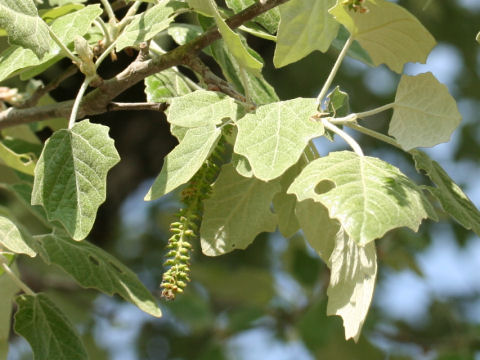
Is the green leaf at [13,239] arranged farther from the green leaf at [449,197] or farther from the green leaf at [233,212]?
the green leaf at [449,197]

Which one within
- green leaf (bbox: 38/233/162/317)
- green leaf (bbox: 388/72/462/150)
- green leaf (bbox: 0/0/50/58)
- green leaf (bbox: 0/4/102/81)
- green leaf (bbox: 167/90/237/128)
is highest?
green leaf (bbox: 0/0/50/58)

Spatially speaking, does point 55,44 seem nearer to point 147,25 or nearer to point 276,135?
point 147,25

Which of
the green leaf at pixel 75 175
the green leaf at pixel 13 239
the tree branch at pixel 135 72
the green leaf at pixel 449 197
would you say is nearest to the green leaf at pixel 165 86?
the tree branch at pixel 135 72

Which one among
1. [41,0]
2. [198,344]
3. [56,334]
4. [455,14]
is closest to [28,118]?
[41,0]

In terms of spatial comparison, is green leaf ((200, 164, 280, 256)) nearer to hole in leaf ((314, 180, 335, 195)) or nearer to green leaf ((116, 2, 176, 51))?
hole in leaf ((314, 180, 335, 195))

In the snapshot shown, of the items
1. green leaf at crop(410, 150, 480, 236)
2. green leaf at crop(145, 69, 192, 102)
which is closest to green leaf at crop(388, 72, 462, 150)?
green leaf at crop(410, 150, 480, 236)

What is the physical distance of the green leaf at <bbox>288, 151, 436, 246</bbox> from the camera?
792 millimetres

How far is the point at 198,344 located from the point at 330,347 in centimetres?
71

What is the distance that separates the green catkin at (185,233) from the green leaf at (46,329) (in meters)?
0.27

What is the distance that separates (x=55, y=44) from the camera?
1.06 metres

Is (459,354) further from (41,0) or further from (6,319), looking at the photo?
(41,0)

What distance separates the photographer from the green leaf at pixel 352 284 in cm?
88

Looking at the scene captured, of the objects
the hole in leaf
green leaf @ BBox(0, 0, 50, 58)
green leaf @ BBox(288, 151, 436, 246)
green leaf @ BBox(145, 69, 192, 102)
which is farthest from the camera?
green leaf @ BBox(145, 69, 192, 102)

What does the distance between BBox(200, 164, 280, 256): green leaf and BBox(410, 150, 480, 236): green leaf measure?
8.3 inches
